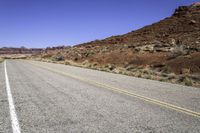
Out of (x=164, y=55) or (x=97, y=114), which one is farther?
(x=164, y=55)

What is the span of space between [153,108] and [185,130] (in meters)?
2.20

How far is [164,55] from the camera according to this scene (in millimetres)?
30016

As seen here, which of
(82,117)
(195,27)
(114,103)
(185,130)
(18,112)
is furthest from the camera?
(195,27)

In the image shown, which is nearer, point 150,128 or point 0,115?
point 150,128

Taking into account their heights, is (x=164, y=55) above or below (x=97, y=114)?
above

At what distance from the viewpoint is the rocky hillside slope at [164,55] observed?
20719 millimetres

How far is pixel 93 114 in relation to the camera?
6773 mm

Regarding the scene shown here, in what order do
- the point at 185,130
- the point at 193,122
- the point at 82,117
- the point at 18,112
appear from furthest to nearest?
the point at 18,112
the point at 82,117
the point at 193,122
the point at 185,130

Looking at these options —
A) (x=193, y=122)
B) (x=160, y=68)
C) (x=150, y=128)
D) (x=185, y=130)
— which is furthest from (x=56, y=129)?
(x=160, y=68)

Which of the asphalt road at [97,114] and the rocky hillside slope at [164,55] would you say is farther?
the rocky hillside slope at [164,55]

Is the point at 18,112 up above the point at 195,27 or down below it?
below

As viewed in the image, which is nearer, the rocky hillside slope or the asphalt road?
the asphalt road

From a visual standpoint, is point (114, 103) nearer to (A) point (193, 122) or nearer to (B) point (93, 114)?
(B) point (93, 114)

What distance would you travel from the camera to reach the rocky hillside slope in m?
20.7
